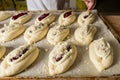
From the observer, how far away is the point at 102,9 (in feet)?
5.66

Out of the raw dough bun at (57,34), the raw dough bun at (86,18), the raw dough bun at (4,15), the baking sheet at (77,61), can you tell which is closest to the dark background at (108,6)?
the raw dough bun at (86,18)

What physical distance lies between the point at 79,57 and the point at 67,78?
0.18 metres

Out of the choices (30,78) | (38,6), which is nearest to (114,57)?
(30,78)

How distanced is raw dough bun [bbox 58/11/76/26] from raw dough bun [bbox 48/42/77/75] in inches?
11.4

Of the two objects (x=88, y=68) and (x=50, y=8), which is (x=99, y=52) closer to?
(x=88, y=68)

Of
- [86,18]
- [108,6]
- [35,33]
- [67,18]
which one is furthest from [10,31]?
[108,6]

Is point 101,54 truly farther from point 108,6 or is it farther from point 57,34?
point 108,6

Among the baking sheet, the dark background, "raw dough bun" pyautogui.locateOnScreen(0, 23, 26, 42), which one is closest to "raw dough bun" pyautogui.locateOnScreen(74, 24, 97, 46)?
the baking sheet

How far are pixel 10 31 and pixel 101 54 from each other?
0.53 m

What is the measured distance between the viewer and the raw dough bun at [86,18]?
1.39 m

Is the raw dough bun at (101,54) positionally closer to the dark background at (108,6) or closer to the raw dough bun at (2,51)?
the raw dough bun at (2,51)

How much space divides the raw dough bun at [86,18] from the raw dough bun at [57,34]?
132 millimetres

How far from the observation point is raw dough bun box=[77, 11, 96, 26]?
139 centimetres

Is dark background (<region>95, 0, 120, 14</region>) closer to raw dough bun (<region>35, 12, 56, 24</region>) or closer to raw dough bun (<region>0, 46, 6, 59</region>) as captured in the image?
raw dough bun (<region>35, 12, 56, 24</region>)
